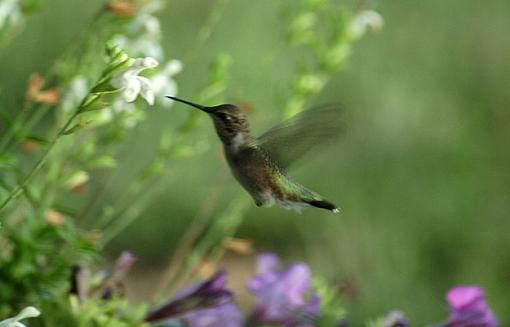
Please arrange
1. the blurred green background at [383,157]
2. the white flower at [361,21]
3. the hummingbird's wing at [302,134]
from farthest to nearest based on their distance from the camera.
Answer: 1. the blurred green background at [383,157]
2. the white flower at [361,21]
3. the hummingbird's wing at [302,134]

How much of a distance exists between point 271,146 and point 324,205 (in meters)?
0.12

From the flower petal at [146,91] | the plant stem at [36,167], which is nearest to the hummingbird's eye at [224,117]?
the flower petal at [146,91]

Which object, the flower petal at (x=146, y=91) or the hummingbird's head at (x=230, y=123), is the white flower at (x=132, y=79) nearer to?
the flower petal at (x=146, y=91)

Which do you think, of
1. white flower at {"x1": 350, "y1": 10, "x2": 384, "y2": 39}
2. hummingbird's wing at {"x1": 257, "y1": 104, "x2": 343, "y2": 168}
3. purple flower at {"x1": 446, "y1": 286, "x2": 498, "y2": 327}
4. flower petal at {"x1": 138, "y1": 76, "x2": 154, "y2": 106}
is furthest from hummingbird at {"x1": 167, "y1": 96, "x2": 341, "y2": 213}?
white flower at {"x1": 350, "y1": 10, "x2": 384, "y2": 39}

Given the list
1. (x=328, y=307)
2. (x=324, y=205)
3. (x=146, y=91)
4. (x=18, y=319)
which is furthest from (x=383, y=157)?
(x=18, y=319)

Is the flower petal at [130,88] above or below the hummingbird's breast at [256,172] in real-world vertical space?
below

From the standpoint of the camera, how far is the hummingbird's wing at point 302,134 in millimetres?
1411

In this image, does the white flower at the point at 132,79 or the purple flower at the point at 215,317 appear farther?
the purple flower at the point at 215,317

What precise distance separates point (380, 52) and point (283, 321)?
361 cm

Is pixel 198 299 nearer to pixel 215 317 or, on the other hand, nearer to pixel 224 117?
pixel 215 317

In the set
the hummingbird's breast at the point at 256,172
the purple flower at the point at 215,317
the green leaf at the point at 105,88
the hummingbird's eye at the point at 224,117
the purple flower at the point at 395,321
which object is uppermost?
the hummingbird's eye at the point at 224,117

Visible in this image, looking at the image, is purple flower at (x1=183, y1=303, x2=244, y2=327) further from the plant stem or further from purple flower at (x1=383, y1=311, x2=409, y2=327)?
the plant stem

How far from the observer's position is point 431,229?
416 cm

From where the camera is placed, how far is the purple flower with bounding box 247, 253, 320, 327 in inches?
69.8
